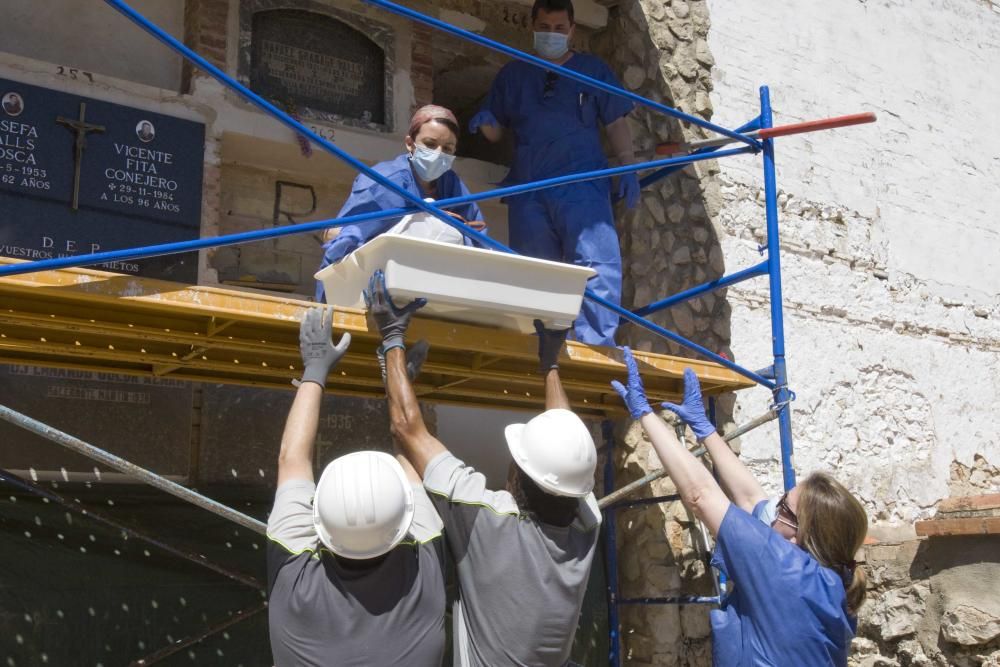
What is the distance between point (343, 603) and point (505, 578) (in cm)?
48

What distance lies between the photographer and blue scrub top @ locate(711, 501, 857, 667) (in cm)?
311

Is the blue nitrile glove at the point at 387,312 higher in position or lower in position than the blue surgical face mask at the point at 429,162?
lower

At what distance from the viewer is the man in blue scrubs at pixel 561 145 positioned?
5227 mm

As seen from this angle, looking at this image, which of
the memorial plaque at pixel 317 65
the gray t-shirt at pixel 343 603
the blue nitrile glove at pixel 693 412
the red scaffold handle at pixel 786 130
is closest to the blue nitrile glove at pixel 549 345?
the blue nitrile glove at pixel 693 412

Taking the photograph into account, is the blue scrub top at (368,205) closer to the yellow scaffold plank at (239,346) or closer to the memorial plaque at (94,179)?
the yellow scaffold plank at (239,346)

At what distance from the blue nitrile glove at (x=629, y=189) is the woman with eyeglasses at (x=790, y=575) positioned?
2.37 meters

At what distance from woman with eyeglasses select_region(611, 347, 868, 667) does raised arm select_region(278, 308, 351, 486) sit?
1098mm

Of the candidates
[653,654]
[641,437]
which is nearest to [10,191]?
[641,437]

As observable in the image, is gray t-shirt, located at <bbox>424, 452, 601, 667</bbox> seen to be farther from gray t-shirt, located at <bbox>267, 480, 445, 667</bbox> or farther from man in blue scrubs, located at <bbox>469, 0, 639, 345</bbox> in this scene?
man in blue scrubs, located at <bbox>469, 0, 639, 345</bbox>

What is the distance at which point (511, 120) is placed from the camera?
561 centimetres

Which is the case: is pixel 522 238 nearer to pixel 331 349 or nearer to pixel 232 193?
pixel 232 193

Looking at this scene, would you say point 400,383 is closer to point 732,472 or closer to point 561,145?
point 732,472

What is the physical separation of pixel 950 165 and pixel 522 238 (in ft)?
13.3

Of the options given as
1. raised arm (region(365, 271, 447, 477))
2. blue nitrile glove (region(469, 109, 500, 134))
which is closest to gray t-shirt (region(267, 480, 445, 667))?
raised arm (region(365, 271, 447, 477))
